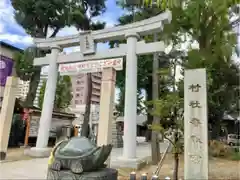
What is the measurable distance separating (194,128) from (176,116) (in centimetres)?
111

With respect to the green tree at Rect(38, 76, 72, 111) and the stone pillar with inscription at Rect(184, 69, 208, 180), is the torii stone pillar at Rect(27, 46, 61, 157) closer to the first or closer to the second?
the stone pillar with inscription at Rect(184, 69, 208, 180)

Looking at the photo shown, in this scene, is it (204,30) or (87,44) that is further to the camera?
(87,44)

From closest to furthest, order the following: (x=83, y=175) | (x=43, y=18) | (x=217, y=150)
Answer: (x=83, y=175) → (x=217, y=150) → (x=43, y=18)

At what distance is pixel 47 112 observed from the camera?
9.31m

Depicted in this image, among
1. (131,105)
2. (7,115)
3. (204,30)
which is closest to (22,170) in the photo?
(7,115)

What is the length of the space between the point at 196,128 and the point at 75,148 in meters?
2.30

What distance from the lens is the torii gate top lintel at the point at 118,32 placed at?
796 cm

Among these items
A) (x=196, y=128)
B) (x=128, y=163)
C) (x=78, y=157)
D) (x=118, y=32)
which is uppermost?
(x=118, y=32)

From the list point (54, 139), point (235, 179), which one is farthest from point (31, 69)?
point (235, 179)

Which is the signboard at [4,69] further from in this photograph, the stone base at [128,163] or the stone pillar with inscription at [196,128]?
the stone pillar with inscription at [196,128]

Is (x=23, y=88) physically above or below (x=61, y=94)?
above

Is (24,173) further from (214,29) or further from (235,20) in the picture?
(235,20)

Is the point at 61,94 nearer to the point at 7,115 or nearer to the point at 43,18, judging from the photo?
the point at 43,18

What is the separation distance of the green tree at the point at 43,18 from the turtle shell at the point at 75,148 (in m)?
10.0
